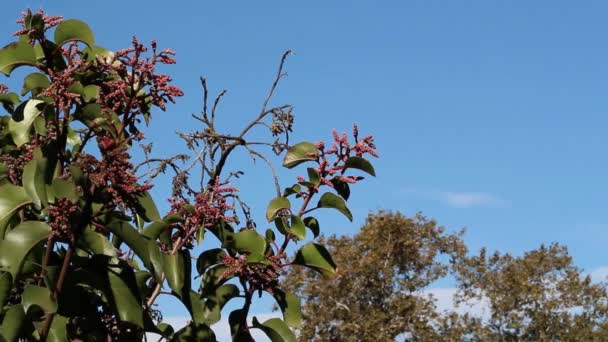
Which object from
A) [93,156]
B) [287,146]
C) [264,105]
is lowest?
[93,156]

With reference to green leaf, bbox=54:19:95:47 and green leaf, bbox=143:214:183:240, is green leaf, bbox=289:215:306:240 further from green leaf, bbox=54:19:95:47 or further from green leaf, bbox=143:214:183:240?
green leaf, bbox=54:19:95:47

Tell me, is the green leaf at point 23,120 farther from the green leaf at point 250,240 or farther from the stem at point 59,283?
the green leaf at point 250,240

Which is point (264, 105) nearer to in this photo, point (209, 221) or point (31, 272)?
point (209, 221)

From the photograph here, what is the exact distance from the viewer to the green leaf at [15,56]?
2373 millimetres

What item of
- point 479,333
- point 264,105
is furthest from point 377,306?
point 264,105

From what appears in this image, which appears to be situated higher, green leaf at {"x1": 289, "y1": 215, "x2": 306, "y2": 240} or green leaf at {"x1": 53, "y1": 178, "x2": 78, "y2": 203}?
green leaf at {"x1": 289, "y1": 215, "x2": 306, "y2": 240}

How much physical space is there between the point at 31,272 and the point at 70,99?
425 millimetres

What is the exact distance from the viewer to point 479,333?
94.2ft

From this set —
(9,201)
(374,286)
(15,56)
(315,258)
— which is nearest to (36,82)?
(15,56)

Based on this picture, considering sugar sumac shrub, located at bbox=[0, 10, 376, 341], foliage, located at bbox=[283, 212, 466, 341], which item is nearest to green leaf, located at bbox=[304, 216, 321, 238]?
sugar sumac shrub, located at bbox=[0, 10, 376, 341]

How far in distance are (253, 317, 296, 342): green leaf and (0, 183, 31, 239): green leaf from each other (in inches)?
26.3

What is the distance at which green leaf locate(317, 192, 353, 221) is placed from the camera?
2420 millimetres

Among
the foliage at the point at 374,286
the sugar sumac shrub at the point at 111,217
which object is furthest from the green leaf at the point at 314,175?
the foliage at the point at 374,286

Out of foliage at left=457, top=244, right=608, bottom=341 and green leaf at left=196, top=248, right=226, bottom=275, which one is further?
foliage at left=457, top=244, right=608, bottom=341
